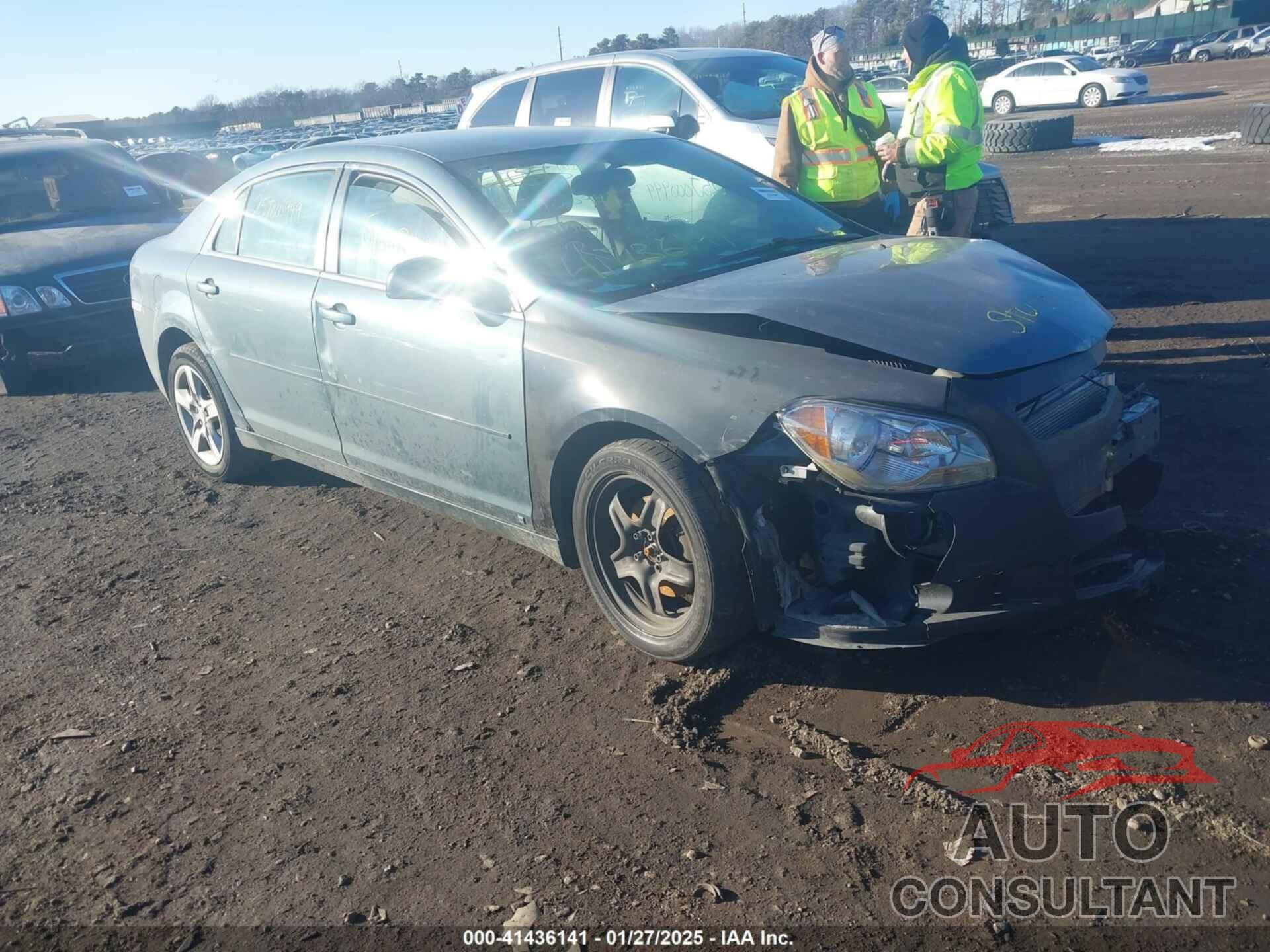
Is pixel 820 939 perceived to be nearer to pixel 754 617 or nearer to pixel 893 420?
pixel 754 617

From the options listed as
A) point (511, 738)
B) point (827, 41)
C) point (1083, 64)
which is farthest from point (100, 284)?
point (1083, 64)

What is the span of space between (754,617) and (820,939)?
1111 mm

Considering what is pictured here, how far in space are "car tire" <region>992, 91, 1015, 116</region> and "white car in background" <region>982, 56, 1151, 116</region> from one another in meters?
0.02

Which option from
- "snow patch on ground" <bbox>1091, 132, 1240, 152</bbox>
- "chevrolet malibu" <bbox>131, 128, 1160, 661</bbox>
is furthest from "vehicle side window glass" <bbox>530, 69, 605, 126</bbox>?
"snow patch on ground" <bbox>1091, 132, 1240, 152</bbox>

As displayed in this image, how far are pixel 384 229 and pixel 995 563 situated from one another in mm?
2829

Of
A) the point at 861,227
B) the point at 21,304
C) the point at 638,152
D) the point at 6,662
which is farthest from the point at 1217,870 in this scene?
the point at 21,304

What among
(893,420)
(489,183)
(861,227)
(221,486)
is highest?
(489,183)

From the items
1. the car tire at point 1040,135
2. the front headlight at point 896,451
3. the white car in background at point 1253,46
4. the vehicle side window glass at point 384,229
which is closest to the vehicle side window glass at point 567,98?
the vehicle side window glass at point 384,229

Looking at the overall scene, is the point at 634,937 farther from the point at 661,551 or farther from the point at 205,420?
the point at 205,420

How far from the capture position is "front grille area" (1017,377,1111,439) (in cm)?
308

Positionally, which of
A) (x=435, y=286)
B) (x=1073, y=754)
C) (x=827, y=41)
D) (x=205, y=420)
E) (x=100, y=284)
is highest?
(x=827, y=41)

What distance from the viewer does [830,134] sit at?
5.92m

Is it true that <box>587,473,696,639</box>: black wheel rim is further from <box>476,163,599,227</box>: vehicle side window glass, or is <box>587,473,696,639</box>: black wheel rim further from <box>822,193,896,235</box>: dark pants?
<box>822,193,896,235</box>: dark pants

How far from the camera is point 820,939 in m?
2.38
